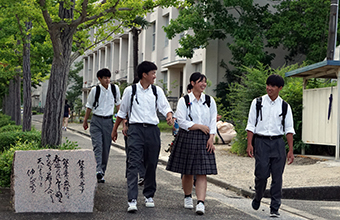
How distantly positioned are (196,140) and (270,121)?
3.39ft

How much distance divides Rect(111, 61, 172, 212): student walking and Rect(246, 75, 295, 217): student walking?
120 centimetres

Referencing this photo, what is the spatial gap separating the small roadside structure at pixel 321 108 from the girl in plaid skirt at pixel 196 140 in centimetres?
680

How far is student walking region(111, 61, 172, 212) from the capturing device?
6516 mm

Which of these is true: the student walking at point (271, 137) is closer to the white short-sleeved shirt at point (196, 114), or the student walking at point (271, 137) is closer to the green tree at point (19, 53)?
the white short-sleeved shirt at point (196, 114)

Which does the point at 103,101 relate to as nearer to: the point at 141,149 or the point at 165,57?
the point at 141,149

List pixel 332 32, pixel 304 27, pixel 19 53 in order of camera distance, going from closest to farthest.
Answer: pixel 332 32 < pixel 19 53 < pixel 304 27

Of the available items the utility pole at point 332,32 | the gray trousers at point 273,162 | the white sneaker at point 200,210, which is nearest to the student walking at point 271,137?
the gray trousers at point 273,162

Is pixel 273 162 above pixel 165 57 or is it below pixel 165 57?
below

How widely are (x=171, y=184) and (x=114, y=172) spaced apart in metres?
1.79

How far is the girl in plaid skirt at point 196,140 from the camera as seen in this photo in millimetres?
6496

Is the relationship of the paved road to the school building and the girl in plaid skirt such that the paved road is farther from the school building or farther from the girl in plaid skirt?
the school building

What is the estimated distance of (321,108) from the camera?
45.2ft

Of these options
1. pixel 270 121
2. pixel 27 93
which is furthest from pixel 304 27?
pixel 270 121

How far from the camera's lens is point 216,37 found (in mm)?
28469
